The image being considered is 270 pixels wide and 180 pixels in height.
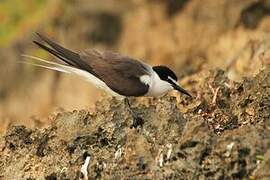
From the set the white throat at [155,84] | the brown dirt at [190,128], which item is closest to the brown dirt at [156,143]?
the brown dirt at [190,128]

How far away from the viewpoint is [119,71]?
7582mm

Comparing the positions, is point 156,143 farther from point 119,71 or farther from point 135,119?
point 119,71

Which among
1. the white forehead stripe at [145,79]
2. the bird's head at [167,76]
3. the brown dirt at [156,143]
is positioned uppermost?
the bird's head at [167,76]

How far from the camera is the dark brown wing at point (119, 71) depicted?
24.7ft

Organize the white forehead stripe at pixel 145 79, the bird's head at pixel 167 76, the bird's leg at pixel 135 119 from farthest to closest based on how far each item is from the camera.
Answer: the bird's head at pixel 167 76 → the white forehead stripe at pixel 145 79 → the bird's leg at pixel 135 119

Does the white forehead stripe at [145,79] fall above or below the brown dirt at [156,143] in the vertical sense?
above

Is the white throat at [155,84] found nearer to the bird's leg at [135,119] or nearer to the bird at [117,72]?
the bird at [117,72]

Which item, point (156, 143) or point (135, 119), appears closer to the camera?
point (156, 143)

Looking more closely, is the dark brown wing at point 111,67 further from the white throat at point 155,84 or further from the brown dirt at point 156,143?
the brown dirt at point 156,143

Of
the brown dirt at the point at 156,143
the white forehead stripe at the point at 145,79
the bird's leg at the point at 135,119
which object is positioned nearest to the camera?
the brown dirt at the point at 156,143

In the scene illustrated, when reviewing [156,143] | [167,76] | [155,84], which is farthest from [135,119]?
[167,76]

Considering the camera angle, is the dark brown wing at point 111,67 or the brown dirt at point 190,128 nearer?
the brown dirt at point 190,128

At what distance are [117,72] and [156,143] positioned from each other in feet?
5.99

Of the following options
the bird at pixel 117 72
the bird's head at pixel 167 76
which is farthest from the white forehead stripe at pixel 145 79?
Result: the bird's head at pixel 167 76
